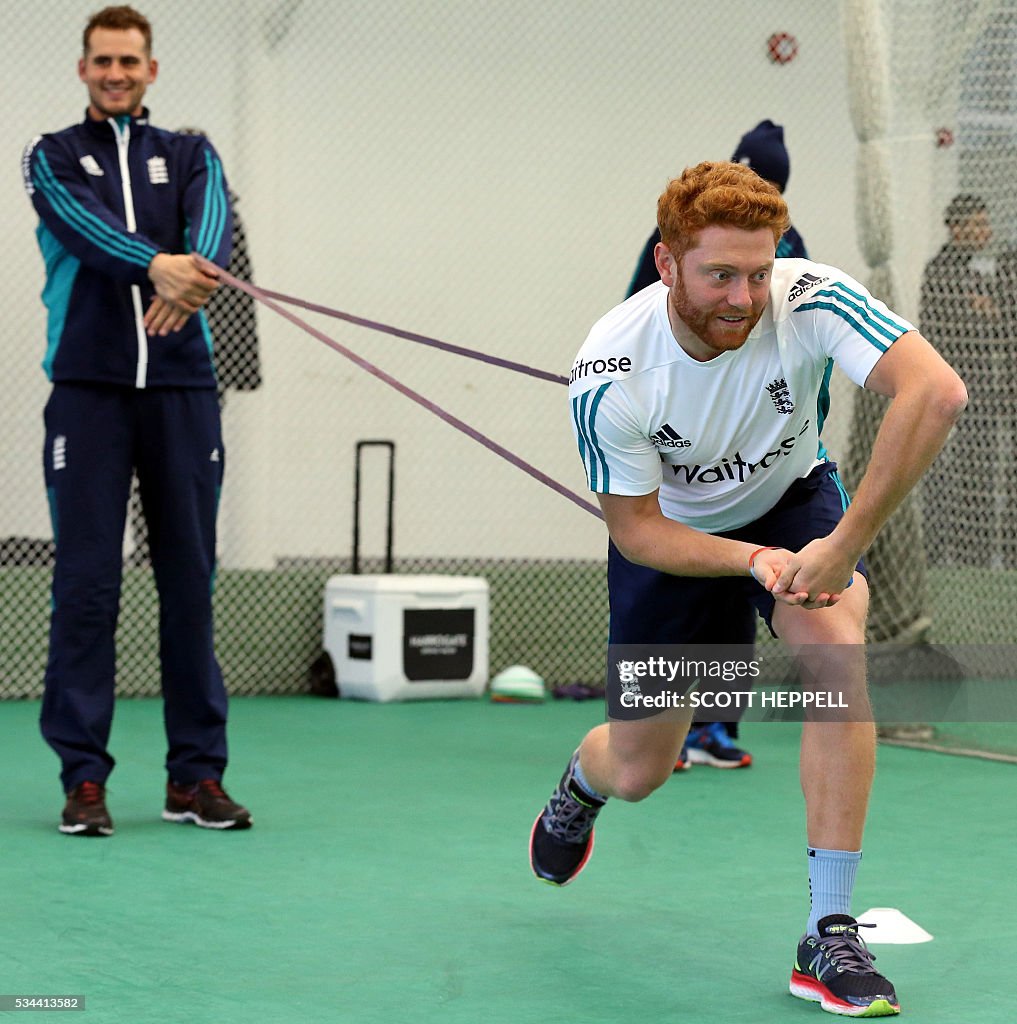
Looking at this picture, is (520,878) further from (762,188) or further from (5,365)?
(5,365)

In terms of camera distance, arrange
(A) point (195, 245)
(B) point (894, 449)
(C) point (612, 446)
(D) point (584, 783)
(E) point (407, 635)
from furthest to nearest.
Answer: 1. (E) point (407, 635)
2. (A) point (195, 245)
3. (D) point (584, 783)
4. (C) point (612, 446)
5. (B) point (894, 449)

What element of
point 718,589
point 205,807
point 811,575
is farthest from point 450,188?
point 811,575

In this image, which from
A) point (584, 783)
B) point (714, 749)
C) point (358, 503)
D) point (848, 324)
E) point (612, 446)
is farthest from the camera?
point (358, 503)

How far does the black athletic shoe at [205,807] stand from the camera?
3947 mm

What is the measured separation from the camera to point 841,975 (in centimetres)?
252

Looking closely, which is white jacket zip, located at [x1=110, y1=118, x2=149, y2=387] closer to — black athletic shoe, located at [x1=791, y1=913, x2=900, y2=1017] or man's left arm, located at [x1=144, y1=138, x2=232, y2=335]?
man's left arm, located at [x1=144, y1=138, x2=232, y2=335]

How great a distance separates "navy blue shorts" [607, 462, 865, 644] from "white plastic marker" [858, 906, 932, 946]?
526 millimetres

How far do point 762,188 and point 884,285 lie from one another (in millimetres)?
3244

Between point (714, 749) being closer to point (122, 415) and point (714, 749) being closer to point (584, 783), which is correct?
point (584, 783)

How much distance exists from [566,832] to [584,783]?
0.33 feet

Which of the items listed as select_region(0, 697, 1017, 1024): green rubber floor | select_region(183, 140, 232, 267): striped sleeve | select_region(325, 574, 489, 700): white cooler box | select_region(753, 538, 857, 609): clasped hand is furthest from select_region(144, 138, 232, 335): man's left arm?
select_region(325, 574, 489, 700): white cooler box

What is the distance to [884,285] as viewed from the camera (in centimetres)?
566

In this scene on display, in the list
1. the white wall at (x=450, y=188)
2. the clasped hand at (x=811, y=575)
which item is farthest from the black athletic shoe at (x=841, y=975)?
the white wall at (x=450, y=188)

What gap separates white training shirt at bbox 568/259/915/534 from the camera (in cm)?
264
